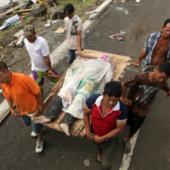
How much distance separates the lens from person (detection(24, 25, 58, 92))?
15.1 feet

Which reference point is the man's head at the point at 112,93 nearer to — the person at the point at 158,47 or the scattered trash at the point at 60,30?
the person at the point at 158,47

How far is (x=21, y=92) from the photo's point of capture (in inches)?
165

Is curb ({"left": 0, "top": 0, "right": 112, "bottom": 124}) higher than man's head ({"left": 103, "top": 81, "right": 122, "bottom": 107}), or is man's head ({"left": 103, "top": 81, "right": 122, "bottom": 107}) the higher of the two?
man's head ({"left": 103, "top": 81, "right": 122, "bottom": 107})

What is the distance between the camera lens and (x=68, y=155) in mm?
4848

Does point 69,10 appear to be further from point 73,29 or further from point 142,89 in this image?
point 142,89

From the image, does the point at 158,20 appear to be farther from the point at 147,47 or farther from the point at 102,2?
the point at 147,47

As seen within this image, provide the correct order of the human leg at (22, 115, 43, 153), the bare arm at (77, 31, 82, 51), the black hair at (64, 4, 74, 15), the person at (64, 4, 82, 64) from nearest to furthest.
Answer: the human leg at (22, 115, 43, 153) < the black hair at (64, 4, 74, 15) < the person at (64, 4, 82, 64) < the bare arm at (77, 31, 82, 51)

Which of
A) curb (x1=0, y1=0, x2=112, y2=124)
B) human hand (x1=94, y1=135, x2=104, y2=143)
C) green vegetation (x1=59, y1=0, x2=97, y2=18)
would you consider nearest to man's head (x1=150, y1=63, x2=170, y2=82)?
human hand (x1=94, y1=135, x2=104, y2=143)

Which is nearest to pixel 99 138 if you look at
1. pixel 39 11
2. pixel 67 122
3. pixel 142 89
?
pixel 67 122

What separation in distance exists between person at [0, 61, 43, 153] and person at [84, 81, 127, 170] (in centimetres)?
96

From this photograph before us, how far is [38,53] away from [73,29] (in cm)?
121

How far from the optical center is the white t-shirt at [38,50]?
4.83 meters

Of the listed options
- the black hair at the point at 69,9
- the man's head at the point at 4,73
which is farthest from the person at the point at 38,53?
the black hair at the point at 69,9

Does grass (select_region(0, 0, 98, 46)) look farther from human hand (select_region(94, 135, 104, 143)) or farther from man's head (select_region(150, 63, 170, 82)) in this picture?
man's head (select_region(150, 63, 170, 82))
